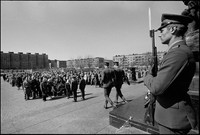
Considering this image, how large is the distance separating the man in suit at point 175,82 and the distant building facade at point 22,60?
123m

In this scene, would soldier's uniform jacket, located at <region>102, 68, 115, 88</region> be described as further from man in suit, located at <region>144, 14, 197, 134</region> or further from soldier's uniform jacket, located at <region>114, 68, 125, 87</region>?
man in suit, located at <region>144, 14, 197, 134</region>

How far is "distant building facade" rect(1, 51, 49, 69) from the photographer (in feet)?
336

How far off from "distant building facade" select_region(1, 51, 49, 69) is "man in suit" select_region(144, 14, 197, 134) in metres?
123

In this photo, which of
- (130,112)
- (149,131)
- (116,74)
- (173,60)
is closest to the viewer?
(173,60)

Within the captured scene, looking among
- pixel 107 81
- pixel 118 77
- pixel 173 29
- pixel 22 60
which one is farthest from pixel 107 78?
pixel 22 60

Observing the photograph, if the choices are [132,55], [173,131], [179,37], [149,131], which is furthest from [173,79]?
[132,55]

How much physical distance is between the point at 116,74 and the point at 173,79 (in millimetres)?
5011

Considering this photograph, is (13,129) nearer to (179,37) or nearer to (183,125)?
(183,125)

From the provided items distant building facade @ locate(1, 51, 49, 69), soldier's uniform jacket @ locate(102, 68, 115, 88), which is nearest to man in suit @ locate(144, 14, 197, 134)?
soldier's uniform jacket @ locate(102, 68, 115, 88)

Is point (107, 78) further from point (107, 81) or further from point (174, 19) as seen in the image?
point (174, 19)

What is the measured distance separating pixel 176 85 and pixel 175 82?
0.05 metres

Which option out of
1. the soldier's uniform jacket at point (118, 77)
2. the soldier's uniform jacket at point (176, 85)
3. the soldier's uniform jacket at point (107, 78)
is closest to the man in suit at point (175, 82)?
the soldier's uniform jacket at point (176, 85)

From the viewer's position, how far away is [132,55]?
14300 cm

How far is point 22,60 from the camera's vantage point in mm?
111438
